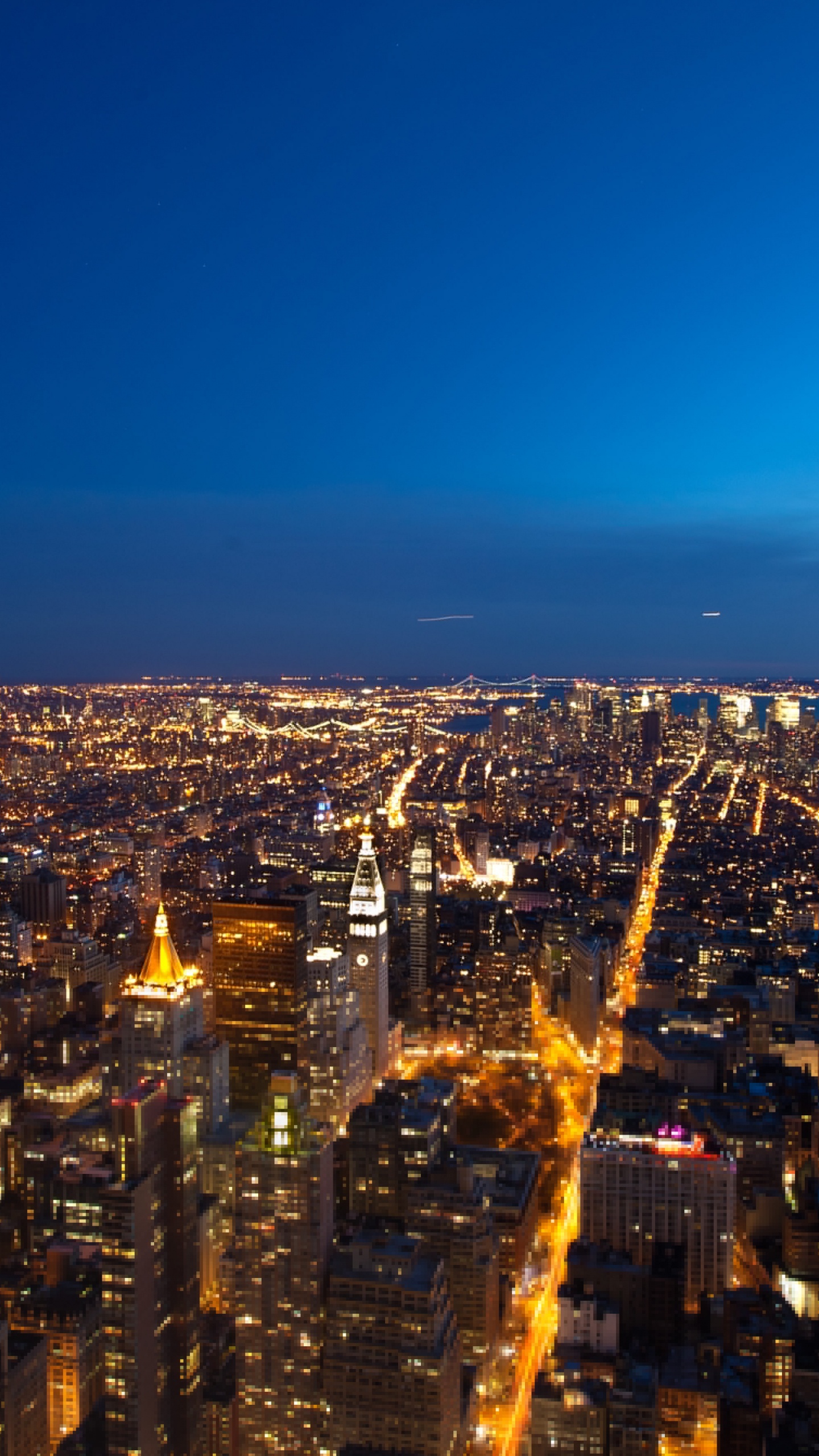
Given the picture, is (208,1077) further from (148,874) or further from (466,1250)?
(148,874)

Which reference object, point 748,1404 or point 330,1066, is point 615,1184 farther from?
point 330,1066

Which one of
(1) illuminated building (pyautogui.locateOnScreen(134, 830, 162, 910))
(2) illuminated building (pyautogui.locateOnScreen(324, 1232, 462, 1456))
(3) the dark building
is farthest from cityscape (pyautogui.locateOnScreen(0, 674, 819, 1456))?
(3) the dark building

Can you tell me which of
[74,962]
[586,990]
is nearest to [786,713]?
[586,990]

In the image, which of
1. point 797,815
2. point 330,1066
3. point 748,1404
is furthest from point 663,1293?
point 797,815

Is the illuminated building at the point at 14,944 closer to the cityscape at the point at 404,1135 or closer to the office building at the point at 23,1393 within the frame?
the cityscape at the point at 404,1135

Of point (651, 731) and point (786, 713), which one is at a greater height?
point (786, 713)

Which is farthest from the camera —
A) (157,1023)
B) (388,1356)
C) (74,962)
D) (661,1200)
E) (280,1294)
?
(74,962)
